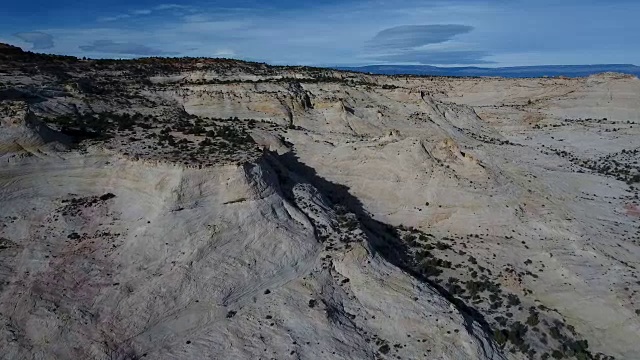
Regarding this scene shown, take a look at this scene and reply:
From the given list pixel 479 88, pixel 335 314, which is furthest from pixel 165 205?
pixel 479 88

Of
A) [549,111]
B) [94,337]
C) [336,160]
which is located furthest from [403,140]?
[549,111]

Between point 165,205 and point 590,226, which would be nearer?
point 165,205

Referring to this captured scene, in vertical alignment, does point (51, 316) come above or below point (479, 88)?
below

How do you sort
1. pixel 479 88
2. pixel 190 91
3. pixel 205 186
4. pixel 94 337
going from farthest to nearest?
pixel 479 88, pixel 190 91, pixel 205 186, pixel 94 337

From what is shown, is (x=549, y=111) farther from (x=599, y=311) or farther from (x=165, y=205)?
(x=165, y=205)

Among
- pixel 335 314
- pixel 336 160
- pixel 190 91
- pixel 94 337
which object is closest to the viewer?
pixel 94 337

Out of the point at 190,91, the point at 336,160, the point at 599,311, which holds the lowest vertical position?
the point at 599,311

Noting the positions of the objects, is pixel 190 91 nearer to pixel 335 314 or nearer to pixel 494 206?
pixel 494 206
